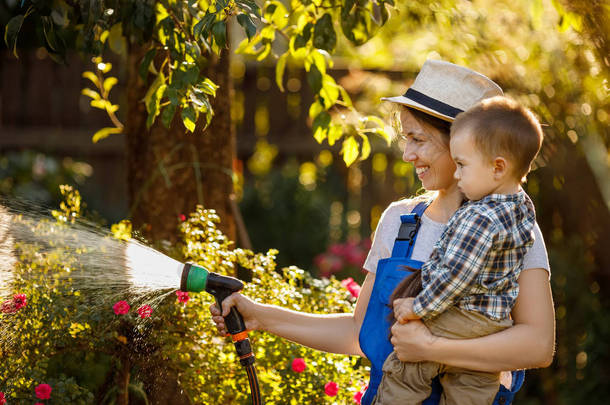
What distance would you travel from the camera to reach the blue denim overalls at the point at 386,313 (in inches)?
73.7

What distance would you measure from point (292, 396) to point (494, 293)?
3.39 ft

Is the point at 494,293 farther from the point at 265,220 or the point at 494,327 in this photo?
the point at 265,220

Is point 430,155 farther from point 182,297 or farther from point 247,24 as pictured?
point 182,297

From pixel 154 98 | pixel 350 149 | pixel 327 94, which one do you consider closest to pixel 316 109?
pixel 327 94

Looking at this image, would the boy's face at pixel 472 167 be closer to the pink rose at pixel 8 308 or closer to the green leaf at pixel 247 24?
the green leaf at pixel 247 24

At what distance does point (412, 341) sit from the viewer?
1747mm

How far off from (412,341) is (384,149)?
5546 mm

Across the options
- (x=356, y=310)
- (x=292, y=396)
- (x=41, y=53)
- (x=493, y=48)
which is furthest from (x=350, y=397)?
(x=41, y=53)

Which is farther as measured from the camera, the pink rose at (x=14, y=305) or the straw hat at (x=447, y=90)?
the pink rose at (x=14, y=305)

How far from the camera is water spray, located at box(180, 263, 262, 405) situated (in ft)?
6.38

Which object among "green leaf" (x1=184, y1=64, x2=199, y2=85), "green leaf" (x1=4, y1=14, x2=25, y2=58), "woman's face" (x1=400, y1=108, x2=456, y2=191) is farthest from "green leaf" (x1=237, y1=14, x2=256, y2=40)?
"green leaf" (x1=4, y1=14, x2=25, y2=58)

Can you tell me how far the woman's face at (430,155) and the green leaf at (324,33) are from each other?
68 cm

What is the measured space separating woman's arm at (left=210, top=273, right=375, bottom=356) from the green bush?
35cm

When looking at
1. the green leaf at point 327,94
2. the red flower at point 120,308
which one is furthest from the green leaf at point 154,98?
the green leaf at point 327,94
